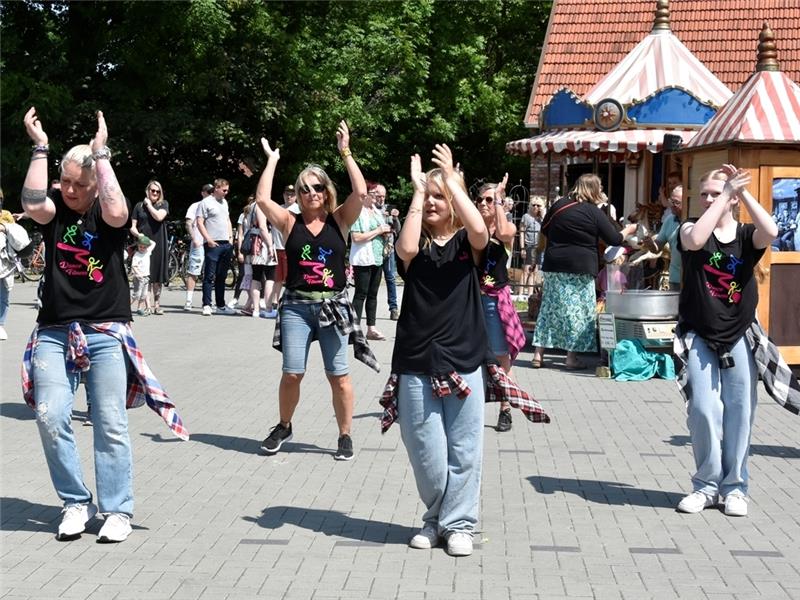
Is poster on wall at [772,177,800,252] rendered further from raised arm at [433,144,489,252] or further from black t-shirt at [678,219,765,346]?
raised arm at [433,144,489,252]

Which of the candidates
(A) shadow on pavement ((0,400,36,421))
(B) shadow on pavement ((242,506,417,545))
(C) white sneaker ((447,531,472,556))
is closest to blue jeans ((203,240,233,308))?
(A) shadow on pavement ((0,400,36,421))

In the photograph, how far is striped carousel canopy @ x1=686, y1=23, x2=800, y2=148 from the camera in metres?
11.9

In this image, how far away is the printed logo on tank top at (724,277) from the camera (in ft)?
22.6

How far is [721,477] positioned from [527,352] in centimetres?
764

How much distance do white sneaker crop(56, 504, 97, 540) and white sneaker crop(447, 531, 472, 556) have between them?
1.65 meters

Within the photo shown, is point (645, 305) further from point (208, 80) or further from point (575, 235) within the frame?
point (208, 80)

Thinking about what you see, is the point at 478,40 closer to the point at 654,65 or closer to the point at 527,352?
the point at 654,65

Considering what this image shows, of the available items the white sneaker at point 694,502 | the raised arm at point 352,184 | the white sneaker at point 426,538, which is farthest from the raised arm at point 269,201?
the white sneaker at point 694,502

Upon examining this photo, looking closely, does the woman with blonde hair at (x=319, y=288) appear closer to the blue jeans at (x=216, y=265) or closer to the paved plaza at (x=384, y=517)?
the paved plaza at (x=384, y=517)

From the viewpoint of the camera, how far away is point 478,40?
1567 inches

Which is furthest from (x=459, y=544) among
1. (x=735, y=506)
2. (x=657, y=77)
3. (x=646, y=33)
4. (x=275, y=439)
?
(x=646, y=33)

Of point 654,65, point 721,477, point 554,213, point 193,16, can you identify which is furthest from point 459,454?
point 193,16

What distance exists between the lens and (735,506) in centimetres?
674

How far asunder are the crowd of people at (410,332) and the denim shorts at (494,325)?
0.60 meters
